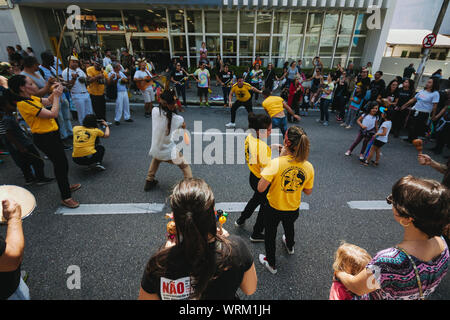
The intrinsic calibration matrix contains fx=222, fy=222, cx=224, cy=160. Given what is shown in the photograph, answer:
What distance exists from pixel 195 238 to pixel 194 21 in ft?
52.3

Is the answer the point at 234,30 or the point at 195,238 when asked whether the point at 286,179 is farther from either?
the point at 234,30

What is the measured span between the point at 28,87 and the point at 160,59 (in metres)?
13.4

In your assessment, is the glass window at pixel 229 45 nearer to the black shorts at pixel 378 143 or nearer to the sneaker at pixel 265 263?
the black shorts at pixel 378 143

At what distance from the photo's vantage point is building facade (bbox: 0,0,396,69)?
13.3 meters

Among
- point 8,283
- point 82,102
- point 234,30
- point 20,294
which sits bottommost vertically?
point 20,294

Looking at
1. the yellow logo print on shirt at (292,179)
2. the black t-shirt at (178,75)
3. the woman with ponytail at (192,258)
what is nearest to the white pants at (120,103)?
the black t-shirt at (178,75)

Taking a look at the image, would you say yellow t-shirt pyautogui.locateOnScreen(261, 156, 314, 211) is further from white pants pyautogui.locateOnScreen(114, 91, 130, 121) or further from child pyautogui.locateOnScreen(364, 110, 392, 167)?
white pants pyautogui.locateOnScreen(114, 91, 130, 121)

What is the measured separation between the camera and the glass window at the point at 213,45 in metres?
14.3

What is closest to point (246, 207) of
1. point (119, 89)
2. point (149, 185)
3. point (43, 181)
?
point (149, 185)

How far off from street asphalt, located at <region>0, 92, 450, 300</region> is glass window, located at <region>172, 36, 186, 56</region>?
1119 centimetres

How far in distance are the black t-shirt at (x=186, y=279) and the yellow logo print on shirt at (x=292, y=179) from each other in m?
1.11

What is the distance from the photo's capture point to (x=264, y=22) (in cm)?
1410

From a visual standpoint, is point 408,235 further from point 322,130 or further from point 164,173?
point 322,130

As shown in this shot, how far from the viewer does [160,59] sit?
15031 millimetres
